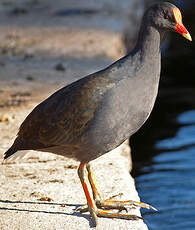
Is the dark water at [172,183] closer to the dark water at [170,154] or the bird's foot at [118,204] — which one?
the dark water at [170,154]

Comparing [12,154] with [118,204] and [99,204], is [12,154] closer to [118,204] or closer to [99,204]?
[99,204]

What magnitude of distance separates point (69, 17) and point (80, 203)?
644 cm

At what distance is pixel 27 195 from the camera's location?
4441 mm

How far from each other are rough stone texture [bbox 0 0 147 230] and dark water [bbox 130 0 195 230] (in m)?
0.60

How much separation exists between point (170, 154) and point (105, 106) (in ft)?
10.6

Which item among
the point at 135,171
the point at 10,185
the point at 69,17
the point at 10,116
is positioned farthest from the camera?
the point at 69,17

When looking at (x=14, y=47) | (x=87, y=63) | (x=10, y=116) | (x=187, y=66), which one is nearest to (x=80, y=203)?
(x=10, y=116)

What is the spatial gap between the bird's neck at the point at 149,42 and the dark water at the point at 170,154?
68.3 inches

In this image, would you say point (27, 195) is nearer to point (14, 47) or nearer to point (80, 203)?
point (80, 203)

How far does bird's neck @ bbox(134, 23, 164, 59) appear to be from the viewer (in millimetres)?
3938

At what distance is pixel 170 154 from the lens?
22.7ft

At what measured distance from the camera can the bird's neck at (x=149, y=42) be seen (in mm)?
3938

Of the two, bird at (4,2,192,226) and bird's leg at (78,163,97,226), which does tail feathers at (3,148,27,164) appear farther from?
bird's leg at (78,163,97,226)

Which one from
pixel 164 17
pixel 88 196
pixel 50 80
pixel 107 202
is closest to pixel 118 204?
pixel 107 202
